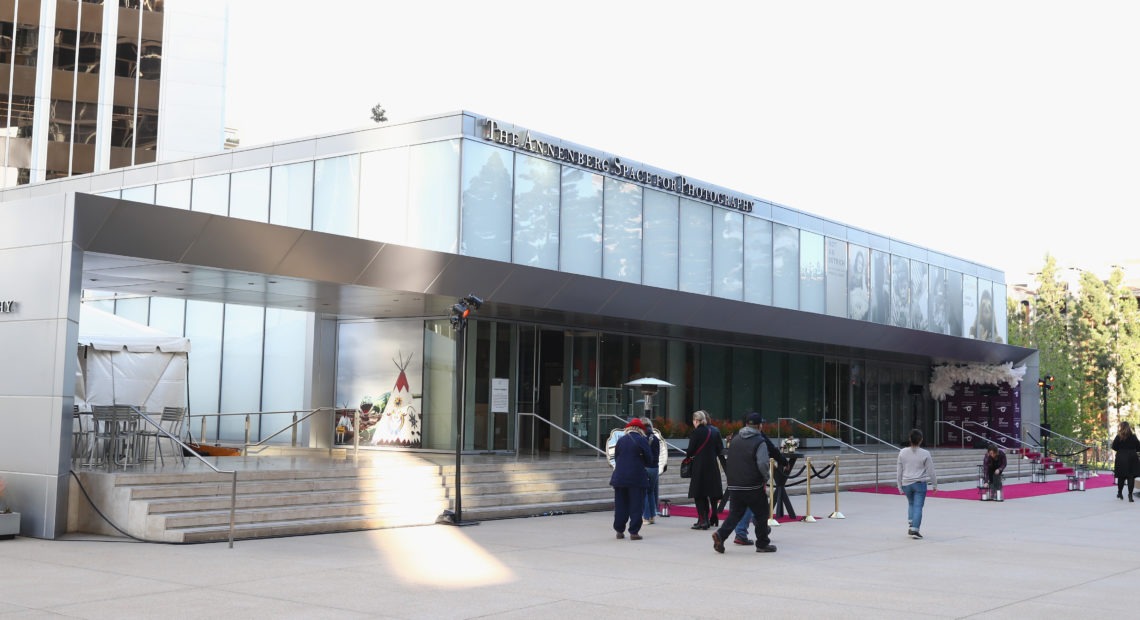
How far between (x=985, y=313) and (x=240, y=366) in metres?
32.0

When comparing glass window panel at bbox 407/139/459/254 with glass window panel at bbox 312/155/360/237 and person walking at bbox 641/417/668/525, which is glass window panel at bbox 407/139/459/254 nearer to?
glass window panel at bbox 312/155/360/237

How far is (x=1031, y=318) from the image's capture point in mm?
76938

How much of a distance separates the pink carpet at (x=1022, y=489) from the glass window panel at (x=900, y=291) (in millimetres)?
9777

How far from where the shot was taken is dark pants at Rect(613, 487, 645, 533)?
15.9 m

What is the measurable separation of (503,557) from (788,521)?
24.1 ft

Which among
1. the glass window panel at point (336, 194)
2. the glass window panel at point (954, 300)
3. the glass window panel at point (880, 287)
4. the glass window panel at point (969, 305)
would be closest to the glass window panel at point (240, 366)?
the glass window panel at point (336, 194)

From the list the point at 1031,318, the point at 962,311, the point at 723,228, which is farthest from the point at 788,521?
the point at 1031,318

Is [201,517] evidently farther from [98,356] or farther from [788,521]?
[788,521]

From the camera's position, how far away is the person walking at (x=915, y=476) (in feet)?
54.6

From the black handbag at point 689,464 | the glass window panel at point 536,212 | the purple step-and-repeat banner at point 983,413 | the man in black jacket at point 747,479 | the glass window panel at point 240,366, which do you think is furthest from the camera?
the purple step-and-repeat banner at point 983,413

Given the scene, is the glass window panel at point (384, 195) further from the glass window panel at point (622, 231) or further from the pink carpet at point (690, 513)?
the pink carpet at point (690, 513)

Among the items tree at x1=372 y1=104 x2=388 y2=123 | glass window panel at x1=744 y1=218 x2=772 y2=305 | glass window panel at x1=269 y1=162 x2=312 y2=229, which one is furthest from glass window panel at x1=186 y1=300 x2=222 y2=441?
tree at x1=372 y1=104 x2=388 y2=123

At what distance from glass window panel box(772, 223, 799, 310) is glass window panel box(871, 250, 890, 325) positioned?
5.06 metres

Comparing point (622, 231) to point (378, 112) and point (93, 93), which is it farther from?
point (378, 112)
